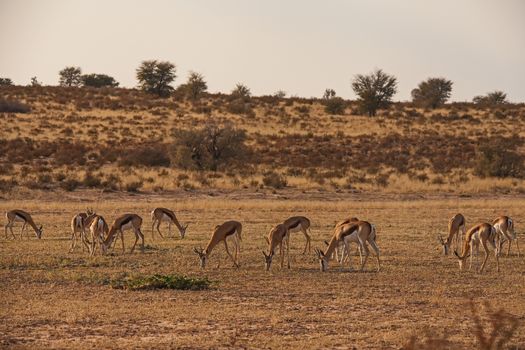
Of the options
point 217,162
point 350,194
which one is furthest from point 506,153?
point 217,162

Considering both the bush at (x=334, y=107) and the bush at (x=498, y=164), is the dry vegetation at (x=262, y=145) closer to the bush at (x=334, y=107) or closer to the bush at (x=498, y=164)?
the bush at (x=498, y=164)

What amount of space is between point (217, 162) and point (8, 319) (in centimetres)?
3480

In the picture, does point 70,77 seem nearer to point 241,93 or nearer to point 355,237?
point 241,93

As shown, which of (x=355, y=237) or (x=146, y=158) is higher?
(x=146, y=158)

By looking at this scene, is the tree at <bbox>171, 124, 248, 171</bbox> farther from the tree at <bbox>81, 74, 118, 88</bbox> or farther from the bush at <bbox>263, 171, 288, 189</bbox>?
the tree at <bbox>81, 74, 118, 88</bbox>

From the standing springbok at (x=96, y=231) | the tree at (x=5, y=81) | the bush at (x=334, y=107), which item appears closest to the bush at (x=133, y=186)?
the standing springbok at (x=96, y=231)

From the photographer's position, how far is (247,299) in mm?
13305

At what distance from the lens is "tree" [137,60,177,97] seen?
75000mm

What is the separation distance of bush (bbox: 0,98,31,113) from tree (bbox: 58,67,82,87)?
28340 millimetres

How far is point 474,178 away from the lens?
43.3 metres

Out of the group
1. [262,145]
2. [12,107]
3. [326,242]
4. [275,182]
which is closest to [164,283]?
[326,242]

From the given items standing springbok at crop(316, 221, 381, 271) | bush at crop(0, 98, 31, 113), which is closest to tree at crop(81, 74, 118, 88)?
bush at crop(0, 98, 31, 113)

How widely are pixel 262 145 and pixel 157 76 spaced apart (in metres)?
24.9

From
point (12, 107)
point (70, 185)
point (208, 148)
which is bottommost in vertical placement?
point (70, 185)
